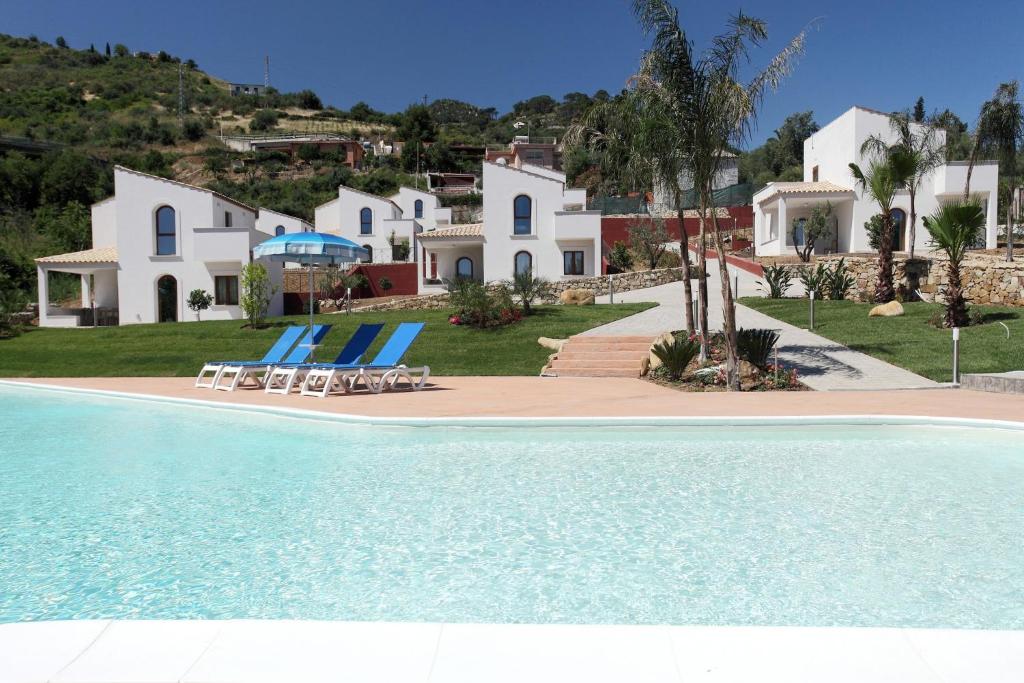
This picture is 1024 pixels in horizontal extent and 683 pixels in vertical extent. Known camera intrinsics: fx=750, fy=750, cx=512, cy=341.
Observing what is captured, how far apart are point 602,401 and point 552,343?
7.26m

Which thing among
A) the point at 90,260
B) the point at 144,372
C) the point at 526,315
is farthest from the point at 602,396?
the point at 90,260

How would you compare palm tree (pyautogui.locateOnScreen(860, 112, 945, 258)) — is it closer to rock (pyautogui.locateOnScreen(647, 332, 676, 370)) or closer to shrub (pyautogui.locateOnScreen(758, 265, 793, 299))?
shrub (pyautogui.locateOnScreen(758, 265, 793, 299))

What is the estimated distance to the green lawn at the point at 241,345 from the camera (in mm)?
18953

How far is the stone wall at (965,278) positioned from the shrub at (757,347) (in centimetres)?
1143

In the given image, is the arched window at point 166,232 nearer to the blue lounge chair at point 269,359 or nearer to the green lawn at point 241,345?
the green lawn at point 241,345

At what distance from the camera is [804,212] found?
1443 inches

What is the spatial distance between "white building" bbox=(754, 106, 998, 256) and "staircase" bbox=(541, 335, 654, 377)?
20668 mm

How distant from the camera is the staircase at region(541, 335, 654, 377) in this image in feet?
55.6

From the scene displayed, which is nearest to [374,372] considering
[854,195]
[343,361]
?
[343,361]

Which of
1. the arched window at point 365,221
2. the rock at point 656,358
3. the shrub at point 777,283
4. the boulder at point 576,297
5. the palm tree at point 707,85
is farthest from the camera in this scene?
the arched window at point 365,221

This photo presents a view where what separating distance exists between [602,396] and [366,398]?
4.05 m

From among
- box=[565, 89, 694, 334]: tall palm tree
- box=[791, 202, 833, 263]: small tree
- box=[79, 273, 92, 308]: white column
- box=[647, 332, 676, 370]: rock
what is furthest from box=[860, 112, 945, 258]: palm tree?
box=[79, 273, 92, 308]: white column

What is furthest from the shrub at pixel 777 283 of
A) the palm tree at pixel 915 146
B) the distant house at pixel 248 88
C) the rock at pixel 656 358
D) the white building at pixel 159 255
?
the distant house at pixel 248 88

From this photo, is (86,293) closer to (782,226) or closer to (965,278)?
(782,226)
